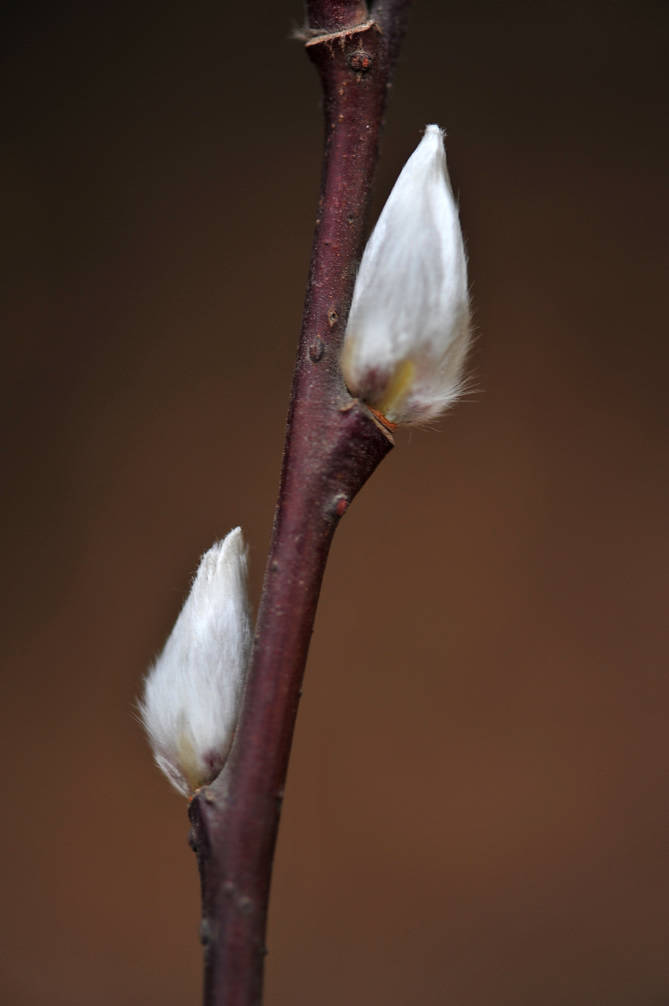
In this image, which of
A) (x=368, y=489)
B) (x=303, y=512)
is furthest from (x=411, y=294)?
(x=368, y=489)

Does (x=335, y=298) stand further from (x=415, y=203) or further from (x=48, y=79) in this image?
(x=48, y=79)

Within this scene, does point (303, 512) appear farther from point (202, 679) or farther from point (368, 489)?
point (368, 489)

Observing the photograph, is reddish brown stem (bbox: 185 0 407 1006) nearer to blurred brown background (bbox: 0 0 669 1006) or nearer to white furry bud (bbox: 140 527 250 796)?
white furry bud (bbox: 140 527 250 796)

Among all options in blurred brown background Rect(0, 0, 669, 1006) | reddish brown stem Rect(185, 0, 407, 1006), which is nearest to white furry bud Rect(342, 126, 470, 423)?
reddish brown stem Rect(185, 0, 407, 1006)

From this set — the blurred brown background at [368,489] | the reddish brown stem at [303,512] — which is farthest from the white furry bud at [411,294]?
the blurred brown background at [368,489]

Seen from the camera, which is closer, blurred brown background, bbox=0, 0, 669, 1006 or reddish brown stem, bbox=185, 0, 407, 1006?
reddish brown stem, bbox=185, 0, 407, 1006

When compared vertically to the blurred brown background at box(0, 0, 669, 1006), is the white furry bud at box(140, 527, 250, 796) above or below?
below

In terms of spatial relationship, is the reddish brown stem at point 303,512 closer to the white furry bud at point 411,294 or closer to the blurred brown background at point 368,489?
the white furry bud at point 411,294
